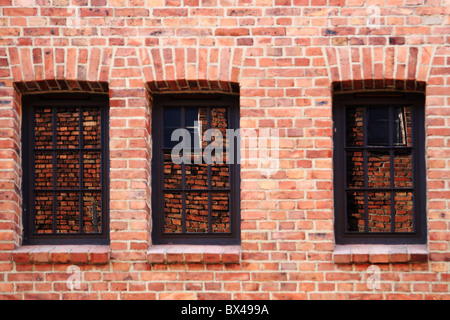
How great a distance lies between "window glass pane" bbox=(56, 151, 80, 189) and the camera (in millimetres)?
4766

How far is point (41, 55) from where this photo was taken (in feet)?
15.0

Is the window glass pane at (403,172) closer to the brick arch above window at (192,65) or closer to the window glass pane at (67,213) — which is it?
the brick arch above window at (192,65)

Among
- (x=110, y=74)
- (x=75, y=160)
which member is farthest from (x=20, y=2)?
(x=75, y=160)

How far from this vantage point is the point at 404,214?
4.66 meters

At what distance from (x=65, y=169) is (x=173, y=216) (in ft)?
3.58

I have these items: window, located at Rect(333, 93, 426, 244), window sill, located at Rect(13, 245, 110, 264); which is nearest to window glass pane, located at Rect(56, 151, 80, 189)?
window sill, located at Rect(13, 245, 110, 264)

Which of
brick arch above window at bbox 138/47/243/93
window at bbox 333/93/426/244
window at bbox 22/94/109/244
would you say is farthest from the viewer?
window at bbox 22/94/109/244

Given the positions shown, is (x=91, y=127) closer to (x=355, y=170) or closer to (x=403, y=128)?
(x=355, y=170)

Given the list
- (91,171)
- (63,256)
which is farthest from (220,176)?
(63,256)

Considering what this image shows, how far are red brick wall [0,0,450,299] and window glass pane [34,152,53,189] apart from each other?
0.25 meters

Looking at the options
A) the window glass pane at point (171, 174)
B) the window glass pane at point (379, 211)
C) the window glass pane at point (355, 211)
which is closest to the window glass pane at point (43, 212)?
the window glass pane at point (171, 174)

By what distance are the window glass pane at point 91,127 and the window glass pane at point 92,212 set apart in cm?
46

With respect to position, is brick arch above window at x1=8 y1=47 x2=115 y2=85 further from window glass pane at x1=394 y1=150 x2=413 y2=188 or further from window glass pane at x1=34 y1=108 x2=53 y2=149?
window glass pane at x1=394 y1=150 x2=413 y2=188

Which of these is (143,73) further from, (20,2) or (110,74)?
(20,2)
